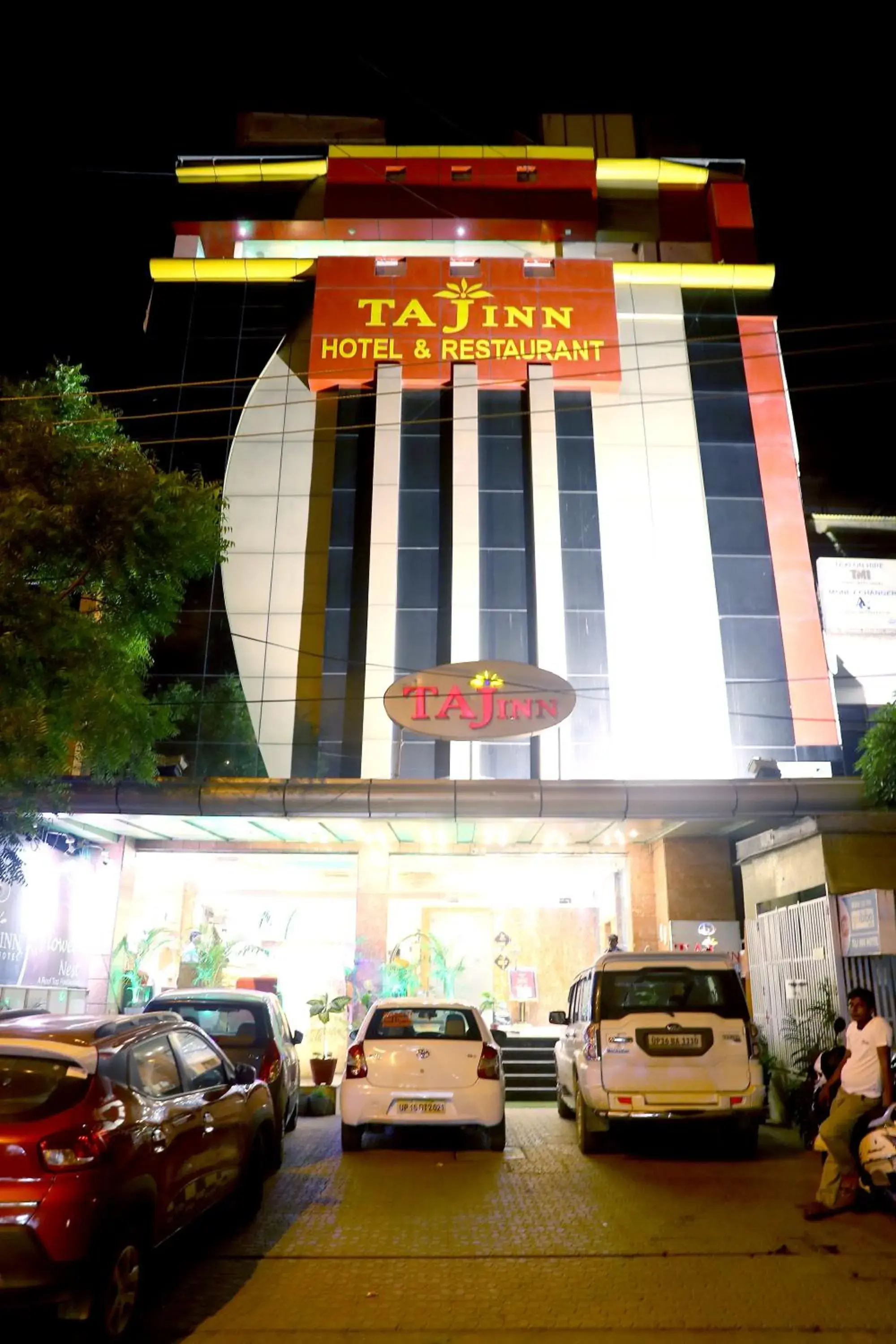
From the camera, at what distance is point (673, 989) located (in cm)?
896

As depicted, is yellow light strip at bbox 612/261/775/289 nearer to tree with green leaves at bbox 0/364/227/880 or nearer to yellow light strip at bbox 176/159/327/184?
yellow light strip at bbox 176/159/327/184

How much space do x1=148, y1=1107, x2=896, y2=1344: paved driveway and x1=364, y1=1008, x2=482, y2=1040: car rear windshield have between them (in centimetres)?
115

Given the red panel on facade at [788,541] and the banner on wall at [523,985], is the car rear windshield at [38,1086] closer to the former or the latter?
the banner on wall at [523,985]

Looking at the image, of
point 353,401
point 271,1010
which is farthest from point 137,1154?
point 353,401

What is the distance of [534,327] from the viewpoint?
20.5 m

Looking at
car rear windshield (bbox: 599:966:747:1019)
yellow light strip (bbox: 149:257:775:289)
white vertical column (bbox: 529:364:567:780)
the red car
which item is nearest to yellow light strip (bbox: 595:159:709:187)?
yellow light strip (bbox: 149:257:775:289)

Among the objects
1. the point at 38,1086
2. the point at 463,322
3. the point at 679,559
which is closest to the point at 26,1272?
the point at 38,1086

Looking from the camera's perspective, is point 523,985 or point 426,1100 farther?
point 523,985

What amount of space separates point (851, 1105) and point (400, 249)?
21122mm

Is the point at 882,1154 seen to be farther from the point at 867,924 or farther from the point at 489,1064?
the point at 867,924

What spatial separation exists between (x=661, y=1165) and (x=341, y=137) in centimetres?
2507

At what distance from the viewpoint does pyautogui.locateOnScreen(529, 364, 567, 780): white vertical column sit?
17.7 m

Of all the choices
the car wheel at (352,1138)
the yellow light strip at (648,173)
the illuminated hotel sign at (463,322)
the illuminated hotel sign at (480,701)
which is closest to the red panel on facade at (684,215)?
the yellow light strip at (648,173)

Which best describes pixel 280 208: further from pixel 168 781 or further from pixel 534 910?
pixel 534 910
